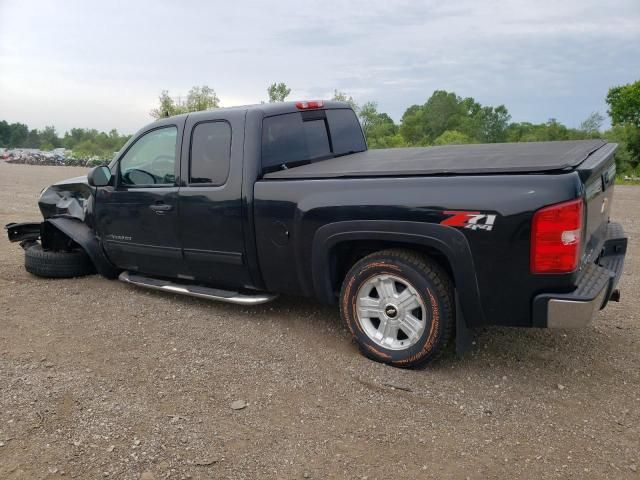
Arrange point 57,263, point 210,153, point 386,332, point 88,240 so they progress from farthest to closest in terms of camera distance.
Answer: point 57,263, point 88,240, point 210,153, point 386,332

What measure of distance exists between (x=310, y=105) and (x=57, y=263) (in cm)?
319

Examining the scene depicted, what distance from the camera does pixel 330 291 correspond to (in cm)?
391

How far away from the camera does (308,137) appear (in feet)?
15.3

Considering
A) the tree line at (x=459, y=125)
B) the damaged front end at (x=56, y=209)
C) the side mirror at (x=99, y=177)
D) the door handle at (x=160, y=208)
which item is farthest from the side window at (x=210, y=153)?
the tree line at (x=459, y=125)

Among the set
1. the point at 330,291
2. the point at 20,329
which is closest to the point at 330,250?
the point at 330,291

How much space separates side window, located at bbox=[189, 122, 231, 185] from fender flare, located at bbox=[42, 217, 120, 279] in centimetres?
164

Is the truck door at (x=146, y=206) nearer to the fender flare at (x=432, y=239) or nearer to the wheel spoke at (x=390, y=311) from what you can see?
the fender flare at (x=432, y=239)

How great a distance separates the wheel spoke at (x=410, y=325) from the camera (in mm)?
3511

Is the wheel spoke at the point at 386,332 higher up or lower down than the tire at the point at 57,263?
lower down

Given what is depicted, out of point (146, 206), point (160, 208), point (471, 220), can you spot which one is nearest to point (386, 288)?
point (471, 220)

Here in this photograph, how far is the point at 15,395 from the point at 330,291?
2132 millimetres

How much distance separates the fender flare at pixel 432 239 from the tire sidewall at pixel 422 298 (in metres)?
0.16

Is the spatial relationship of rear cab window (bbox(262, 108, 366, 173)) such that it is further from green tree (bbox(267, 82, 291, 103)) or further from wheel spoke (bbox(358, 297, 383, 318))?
green tree (bbox(267, 82, 291, 103))

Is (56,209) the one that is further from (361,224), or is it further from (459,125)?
(459,125)
